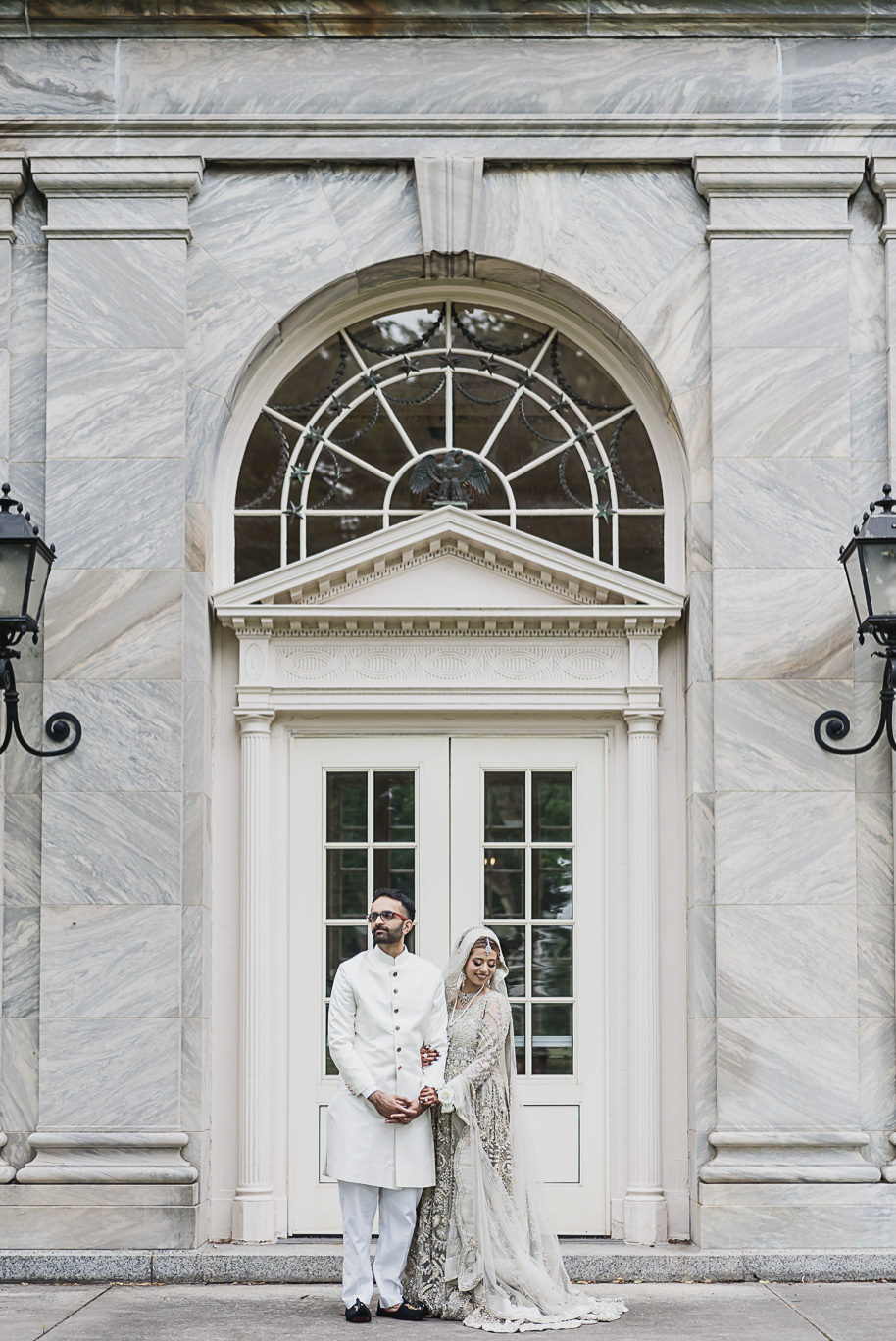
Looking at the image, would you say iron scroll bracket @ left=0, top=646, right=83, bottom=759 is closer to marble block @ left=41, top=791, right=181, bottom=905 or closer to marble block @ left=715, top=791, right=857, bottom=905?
marble block @ left=41, top=791, right=181, bottom=905

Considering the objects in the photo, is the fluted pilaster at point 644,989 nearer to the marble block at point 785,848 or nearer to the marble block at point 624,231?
the marble block at point 785,848

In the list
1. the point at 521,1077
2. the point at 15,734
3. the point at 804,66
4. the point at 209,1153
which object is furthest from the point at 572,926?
the point at 804,66

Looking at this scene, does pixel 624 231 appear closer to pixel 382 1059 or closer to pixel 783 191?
pixel 783 191

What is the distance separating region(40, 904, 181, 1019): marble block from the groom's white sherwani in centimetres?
134

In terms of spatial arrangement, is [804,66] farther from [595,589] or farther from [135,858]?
[135,858]

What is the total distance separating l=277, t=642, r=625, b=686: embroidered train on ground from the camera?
8984mm

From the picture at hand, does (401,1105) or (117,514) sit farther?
(117,514)

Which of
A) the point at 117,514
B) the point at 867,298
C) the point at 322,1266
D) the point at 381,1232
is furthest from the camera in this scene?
the point at 867,298

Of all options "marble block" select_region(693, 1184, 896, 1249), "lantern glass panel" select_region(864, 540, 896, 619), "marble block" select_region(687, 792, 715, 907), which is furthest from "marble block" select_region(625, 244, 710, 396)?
"marble block" select_region(693, 1184, 896, 1249)

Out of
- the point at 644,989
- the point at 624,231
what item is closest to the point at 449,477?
the point at 624,231

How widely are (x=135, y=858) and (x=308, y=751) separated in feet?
3.68

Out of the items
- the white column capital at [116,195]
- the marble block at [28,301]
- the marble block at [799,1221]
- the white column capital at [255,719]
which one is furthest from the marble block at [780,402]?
the marble block at [799,1221]

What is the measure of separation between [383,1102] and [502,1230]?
2.55 feet

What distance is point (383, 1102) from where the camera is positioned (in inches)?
284
